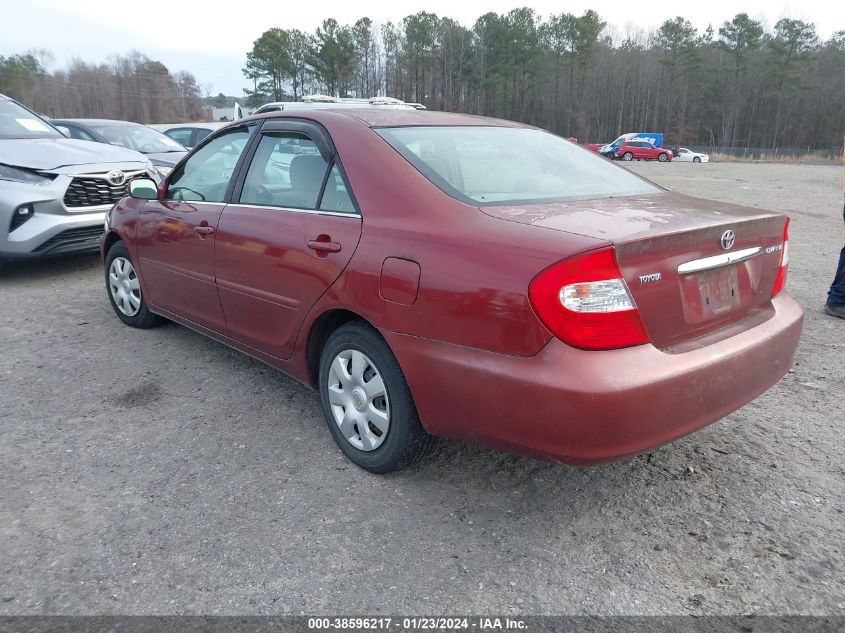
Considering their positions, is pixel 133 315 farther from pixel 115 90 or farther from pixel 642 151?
pixel 115 90

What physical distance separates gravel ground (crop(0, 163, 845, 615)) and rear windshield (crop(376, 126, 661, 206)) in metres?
1.23

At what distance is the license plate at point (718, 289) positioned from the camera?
2.42m

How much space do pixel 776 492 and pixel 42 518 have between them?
3001mm

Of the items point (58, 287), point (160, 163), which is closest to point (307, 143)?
point (58, 287)

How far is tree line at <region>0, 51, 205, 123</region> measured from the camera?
250 ft

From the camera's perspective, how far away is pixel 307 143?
10.6 ft

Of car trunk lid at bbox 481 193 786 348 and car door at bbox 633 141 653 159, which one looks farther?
car door at bbox 633 141 653 159

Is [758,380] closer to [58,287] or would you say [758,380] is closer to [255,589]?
[255,589]

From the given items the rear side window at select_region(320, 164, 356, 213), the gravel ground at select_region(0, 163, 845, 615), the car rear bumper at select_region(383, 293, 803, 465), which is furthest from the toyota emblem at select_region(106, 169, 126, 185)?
the car rear bumper at select_region(383, 293, 803, 465)

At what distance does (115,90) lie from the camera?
280ft

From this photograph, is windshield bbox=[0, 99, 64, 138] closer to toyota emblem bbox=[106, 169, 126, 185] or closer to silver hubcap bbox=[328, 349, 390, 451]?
toyota emblem bbox=[106, 169, 126, 185]

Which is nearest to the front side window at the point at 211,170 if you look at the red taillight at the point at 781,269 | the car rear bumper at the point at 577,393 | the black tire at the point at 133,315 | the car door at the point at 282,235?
the car door at the point at 282,235

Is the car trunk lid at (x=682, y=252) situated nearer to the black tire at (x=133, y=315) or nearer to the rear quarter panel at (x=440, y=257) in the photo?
the rear quarter panel at (x=440, y=257)

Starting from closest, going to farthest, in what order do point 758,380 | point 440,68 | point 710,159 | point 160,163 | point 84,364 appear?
point 758,380
point 84,364
point 160,163
point 710,159
point 440,68
